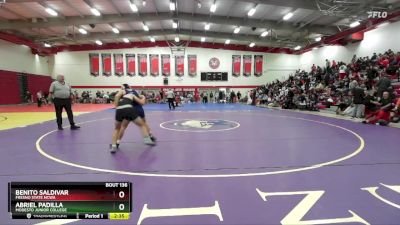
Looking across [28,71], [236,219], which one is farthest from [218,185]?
[28,71]

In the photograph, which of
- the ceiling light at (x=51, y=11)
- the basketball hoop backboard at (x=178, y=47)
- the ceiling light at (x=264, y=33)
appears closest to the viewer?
the ceiling light at (x=51, y=11)

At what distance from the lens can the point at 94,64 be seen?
33000mm

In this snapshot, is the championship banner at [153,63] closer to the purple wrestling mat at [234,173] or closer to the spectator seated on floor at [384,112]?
Answer: the purple wrestling mat at [234,173]

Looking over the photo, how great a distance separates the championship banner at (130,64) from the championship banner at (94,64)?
379 cm

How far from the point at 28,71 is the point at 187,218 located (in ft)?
106

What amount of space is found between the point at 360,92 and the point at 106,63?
29.7 meters

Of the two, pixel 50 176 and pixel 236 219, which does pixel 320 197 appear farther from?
pixel 50 176

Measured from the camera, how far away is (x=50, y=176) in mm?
3988

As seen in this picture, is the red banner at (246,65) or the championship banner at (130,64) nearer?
the championship banner at (130,64)

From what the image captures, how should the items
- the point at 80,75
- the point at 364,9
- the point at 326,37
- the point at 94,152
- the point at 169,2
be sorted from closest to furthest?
the point at 94,152
the point at 364,9
the point at 169,2
the point at 326,37
the point at 80,75

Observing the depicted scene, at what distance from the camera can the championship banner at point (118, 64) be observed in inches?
1300

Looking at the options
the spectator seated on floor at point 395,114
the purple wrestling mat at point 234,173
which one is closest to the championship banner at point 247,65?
the spectator seated on floor at point 395,114

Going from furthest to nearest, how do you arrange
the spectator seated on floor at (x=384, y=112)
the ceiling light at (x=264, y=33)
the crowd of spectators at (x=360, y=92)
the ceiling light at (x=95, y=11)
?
the ceiling light at (x=264, y=33) < the ceiling light at (x=95, y=11) < the crowd of spectators at (x=360, y=92) < the spectator seated on floor at (x=384, y=112)

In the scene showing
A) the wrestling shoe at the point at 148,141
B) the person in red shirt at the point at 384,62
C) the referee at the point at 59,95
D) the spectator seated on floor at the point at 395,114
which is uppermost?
the person in red shirt at the point at 384,62
